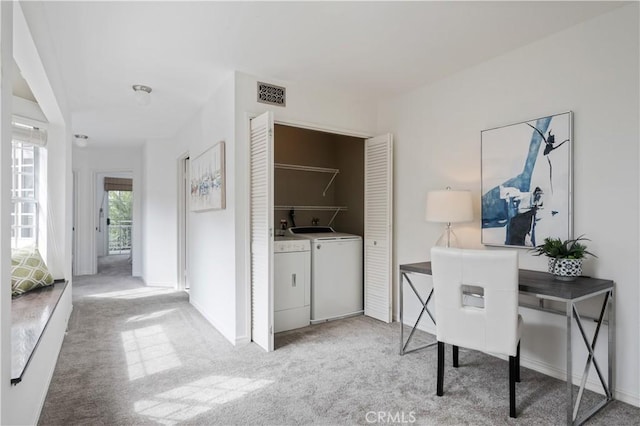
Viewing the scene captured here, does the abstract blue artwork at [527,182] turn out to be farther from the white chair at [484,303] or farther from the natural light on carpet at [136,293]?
the natural light on carpet at [136,293]

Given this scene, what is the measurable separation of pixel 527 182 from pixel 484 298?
110 cm

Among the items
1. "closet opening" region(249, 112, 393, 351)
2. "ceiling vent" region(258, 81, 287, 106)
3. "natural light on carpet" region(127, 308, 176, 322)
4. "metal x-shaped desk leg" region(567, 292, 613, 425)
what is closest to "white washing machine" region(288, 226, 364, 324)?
"closet opening" region(249, 112, 393, 351)

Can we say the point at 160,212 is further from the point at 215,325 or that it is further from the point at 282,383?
the point at 282,383

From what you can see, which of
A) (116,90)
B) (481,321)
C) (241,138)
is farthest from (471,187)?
(116,90)

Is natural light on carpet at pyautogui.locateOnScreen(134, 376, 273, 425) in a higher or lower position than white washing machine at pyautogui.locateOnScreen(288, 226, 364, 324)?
lower

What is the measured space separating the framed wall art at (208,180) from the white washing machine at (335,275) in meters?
0.96

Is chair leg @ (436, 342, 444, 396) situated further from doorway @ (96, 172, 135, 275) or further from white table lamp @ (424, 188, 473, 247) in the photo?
doorway @ (96, 172, 135, 275)

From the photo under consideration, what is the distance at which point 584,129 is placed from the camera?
7.86 ft

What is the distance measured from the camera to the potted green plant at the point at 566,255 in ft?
7.38

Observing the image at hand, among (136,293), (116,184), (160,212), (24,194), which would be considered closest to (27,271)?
(24,194)

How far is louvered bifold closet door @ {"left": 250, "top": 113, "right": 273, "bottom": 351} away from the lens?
118 inches

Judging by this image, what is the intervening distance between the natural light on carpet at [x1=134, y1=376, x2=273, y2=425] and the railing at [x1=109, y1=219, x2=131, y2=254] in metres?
8.60

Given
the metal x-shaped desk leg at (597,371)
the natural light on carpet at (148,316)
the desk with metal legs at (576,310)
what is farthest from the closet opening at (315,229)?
the metal x-shaped desk leg at (597,371)

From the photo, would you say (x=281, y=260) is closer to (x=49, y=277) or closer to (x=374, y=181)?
(x=374, y=181)
